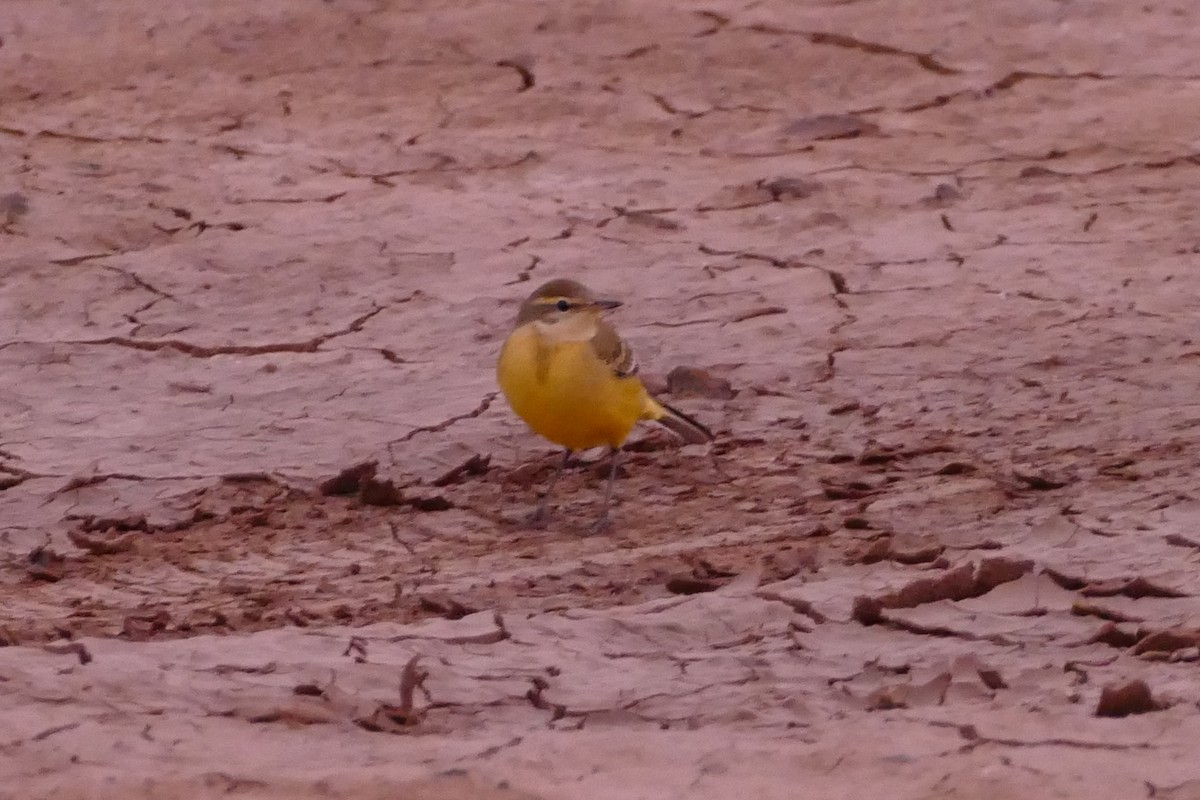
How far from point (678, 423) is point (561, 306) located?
0.51m

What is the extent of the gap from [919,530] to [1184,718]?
1.39 m

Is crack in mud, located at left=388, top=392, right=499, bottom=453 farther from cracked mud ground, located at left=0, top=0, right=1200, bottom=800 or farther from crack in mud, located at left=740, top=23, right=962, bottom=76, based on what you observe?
crack in mud, located at left=740, top=23, right=962, bottom=76

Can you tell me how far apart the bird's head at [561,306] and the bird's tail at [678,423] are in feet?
1.07

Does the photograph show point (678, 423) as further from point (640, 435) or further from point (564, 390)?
point (564, 390)

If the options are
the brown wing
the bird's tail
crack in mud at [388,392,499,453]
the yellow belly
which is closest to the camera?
the yellow belly

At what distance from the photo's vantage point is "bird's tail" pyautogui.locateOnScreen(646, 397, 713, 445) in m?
5.89

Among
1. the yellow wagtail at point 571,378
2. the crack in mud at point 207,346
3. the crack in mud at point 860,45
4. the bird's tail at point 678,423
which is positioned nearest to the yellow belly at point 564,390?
the yellow wagtail at point 571,378

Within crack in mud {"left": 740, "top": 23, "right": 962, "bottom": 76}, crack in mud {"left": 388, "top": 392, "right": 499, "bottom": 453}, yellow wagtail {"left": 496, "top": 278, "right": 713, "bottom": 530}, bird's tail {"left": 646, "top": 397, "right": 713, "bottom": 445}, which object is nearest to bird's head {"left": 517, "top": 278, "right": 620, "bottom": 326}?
yellow wagtail {"left": 496, "top": 278, "right": 713, "bottom": 530}

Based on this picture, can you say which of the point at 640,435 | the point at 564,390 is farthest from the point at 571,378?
the point at 640,435

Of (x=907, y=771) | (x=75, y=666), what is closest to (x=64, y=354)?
(x=75, y=666)

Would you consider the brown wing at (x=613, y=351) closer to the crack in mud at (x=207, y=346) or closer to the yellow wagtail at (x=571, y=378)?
the yellow wagtail at (x=571, y=378)

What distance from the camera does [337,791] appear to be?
353cm

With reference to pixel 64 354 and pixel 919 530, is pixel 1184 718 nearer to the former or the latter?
pixel 919 530

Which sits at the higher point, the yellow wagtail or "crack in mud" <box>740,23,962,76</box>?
→ "crack in mud" <box>740,23,962,76</box>
